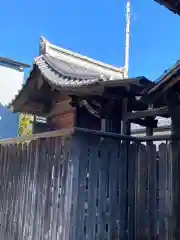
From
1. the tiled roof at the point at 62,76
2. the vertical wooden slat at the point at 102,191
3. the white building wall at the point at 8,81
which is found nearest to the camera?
the vertical wooden slat at the point at 102,191

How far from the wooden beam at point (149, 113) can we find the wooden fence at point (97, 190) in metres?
0.48

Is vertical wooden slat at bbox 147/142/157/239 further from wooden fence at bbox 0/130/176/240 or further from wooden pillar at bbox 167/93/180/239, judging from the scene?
wooden pillar at bbox 167/93/180/239

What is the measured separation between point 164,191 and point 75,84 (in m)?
2.47

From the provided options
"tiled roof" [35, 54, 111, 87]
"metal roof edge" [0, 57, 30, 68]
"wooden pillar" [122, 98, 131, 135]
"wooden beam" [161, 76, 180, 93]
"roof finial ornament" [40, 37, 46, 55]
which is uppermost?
"metal roof edge" [0, 57, 30, 68]

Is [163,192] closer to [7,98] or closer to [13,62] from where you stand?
[7,98]

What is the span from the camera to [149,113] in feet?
15.5

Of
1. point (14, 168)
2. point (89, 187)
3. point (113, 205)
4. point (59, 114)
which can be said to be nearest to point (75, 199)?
point (89, 187)

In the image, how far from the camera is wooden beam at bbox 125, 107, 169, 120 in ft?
15.0

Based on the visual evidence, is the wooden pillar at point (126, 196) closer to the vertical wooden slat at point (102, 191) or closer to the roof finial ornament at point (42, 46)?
the vertical wooden slat at point (102, 191)

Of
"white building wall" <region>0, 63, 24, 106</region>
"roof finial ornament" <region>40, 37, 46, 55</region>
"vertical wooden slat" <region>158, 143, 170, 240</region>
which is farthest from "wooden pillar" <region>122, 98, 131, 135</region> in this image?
"white building wall" <region>0, 63, 24, 106</region>

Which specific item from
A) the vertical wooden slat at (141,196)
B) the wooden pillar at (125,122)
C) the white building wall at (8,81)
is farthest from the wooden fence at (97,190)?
the white building wall at (8,81)

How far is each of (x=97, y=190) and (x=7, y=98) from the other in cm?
1211

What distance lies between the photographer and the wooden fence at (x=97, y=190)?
4.18 meters

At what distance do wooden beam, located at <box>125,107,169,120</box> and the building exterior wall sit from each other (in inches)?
429
